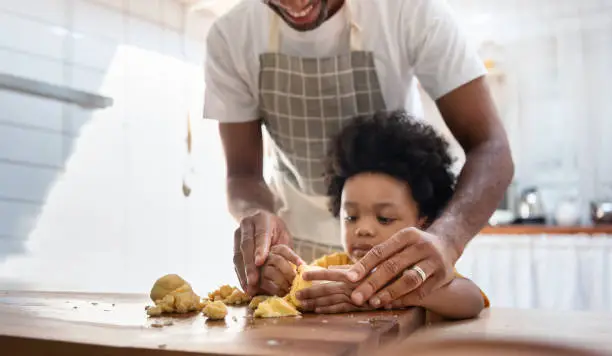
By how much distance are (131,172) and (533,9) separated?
2125 millimetres

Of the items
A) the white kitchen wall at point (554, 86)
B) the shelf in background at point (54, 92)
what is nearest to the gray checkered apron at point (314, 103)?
the shelf in background at point (54, 92)

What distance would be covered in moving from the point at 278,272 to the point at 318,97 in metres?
0.51

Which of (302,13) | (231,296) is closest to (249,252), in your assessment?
(231,296)

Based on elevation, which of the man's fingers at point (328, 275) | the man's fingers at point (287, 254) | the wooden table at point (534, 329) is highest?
the man's fingers at point (287, 254)

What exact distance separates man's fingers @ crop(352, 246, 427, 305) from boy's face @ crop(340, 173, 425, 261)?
1.02 feet

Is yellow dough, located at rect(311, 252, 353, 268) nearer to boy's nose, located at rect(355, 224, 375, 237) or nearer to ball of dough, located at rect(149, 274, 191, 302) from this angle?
boy's nose, located at rect(355, 224, 375, 237)

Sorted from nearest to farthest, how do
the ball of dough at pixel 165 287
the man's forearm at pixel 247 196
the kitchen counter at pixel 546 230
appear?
the ball of dough at pixel 165 287 → the man's forearm at pixel 247 196 → the kitchen counter at pixel 546 230

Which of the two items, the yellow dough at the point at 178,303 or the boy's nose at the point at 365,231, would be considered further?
the boy's nose at the point at 365,231

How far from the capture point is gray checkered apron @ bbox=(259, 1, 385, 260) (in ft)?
4.23

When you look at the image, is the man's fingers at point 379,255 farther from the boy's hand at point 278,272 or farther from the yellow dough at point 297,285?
the boy's hand at point 278,272

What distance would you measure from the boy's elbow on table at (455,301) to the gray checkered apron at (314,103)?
1.81 feet

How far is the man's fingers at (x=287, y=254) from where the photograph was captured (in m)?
0.97

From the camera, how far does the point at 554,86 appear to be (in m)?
3.15

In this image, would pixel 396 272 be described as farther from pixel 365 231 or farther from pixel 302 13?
pixel 302 13
